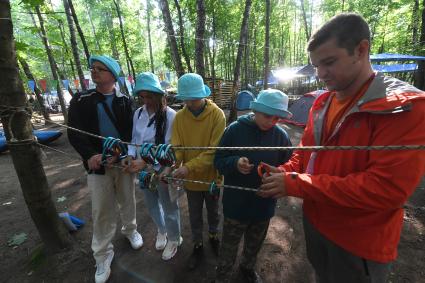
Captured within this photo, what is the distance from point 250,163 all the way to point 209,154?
512 mm

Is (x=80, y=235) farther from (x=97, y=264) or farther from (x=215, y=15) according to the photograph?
(x=215, y=15)

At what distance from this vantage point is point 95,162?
96.3 inches

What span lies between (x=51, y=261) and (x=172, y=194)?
67.0 inches

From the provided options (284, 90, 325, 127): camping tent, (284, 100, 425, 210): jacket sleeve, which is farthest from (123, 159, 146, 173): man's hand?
(284, 90, 325, 127): camping tent

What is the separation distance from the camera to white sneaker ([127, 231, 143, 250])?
323 centimetres

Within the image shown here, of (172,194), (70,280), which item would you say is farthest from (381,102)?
(70,280)

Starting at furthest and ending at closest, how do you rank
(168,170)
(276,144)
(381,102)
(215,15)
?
(215,15)
(168,170)
(276,144)
(381,102)

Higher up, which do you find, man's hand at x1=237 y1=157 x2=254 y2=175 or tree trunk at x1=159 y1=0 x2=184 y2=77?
tree trunk at x1=159 y1=0 x2=184 y2=77

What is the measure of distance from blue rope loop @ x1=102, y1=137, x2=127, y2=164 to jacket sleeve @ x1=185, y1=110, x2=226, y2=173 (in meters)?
→ 0.62

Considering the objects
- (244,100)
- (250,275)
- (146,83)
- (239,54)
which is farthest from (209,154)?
(244,100)

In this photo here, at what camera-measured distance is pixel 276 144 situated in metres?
2.15

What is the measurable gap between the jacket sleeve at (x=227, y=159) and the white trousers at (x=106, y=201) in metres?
1.23

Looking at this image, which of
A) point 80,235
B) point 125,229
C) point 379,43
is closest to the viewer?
point 125,229

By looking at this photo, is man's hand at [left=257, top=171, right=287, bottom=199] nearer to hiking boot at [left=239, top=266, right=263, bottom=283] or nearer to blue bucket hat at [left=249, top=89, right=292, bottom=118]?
blue bucket hat at [left=249, top=89, right=292, bottom=118]
